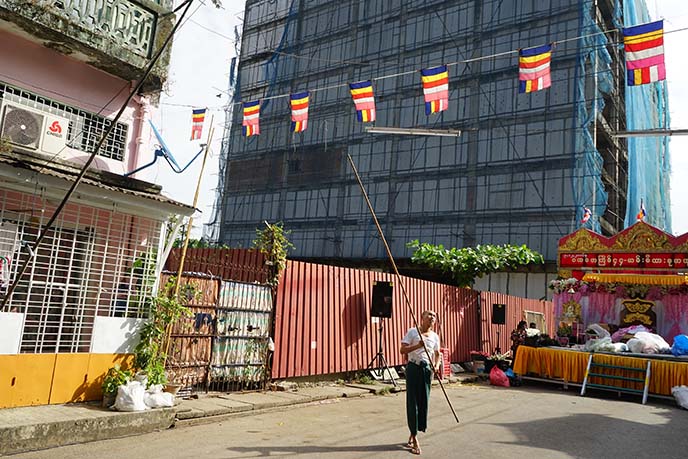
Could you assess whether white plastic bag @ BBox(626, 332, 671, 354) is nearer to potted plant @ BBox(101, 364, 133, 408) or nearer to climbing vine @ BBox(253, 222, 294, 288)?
climbing vine @ BBox(253, 222, 294, 288)

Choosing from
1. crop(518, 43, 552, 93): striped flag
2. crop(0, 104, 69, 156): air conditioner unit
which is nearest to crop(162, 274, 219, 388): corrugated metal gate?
crop(0, 104, 69, 156): air conditioner unit

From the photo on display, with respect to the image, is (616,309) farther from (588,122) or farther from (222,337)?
(588,122)

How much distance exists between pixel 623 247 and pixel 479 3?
79.8ft

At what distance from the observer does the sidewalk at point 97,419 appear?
5.95 metres

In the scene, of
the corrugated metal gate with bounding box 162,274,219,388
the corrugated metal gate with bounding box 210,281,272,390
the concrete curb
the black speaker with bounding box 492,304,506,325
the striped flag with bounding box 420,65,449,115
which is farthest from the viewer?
the black speaker with bounding box 492,304,506,325

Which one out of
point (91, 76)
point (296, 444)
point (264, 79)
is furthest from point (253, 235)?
point (296, 444)

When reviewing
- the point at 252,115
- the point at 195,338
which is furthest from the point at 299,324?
the point at 252,115

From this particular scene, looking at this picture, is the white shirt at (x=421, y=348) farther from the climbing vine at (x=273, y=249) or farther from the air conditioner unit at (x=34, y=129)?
the air conditioner unit at (x=34, y=129)

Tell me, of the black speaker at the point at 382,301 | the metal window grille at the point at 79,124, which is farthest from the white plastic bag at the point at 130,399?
the black speaker at the point at 382,301

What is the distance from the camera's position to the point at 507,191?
1305 inches

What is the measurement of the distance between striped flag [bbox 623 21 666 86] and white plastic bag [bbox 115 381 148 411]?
11.0 metres

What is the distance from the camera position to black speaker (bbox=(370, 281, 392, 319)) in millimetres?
12555

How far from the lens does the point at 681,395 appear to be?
12.2m

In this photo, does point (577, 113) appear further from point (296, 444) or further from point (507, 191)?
point (296, 444)
